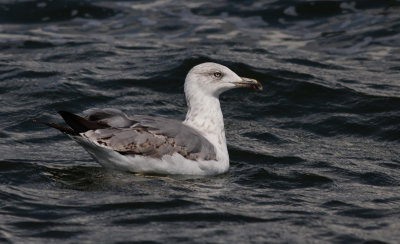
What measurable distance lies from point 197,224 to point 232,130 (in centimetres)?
415

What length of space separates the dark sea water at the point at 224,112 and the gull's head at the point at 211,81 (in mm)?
990

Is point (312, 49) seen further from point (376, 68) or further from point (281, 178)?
point (281, 178)

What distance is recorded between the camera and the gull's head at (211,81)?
9.14 m

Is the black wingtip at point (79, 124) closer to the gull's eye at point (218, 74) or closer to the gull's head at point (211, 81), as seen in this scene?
the gull's head at point (211, 81)

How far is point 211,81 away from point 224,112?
107 inches

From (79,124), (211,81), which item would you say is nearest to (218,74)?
(211,81)

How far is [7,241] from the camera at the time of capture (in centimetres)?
637

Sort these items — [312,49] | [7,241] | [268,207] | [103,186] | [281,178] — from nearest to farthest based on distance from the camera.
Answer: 1. [7,241]
2. [268,207]
3. [103,186]
4. [281,178]
5. [312,49]

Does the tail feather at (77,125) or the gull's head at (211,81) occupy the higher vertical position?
the gull's head at (211,81)

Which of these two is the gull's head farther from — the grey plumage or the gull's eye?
the grey plumage

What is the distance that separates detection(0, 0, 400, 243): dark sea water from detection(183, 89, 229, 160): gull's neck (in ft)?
1.62

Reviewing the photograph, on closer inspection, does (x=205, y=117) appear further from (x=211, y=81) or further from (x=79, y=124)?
(x=79, y=124)

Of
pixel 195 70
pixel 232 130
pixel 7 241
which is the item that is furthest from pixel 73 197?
pixel 232 130

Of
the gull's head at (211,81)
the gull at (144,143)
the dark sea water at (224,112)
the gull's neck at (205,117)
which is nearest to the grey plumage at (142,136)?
the gull at (144,143)
